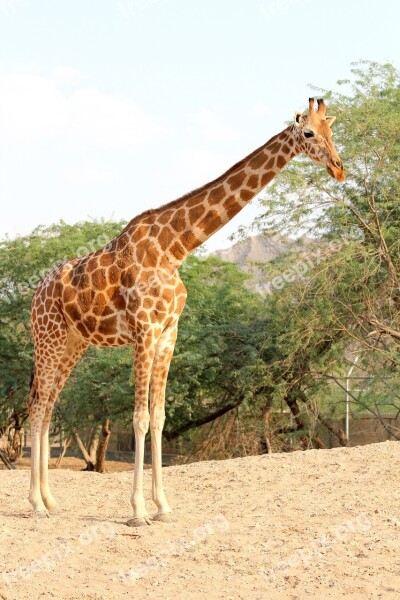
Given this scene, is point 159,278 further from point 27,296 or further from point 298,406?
point 27,296

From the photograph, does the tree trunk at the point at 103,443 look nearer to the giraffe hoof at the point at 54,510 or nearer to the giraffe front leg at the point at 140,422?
the giraffe hoof at the point at 54,510

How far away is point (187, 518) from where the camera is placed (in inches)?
300

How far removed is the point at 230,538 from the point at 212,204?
3.02 metres

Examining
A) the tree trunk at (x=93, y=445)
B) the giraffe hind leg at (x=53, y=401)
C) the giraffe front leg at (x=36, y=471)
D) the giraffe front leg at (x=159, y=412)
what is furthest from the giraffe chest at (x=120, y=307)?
the tree trunk at (x=93, y=445)

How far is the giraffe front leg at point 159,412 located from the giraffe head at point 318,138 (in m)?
2.05

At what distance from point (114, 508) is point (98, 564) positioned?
1971 mm

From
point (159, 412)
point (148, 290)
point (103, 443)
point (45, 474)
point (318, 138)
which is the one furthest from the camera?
point (103, 443)

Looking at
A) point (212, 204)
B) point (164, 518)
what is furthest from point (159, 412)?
point (212, 204)

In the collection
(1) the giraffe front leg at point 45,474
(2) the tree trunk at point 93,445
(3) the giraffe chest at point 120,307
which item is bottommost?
(1) the giraffe front leg at point 45,474

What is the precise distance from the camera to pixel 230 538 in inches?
272

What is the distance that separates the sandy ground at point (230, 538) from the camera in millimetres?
5898

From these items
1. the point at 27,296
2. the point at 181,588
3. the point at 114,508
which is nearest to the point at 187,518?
the point at 114,508

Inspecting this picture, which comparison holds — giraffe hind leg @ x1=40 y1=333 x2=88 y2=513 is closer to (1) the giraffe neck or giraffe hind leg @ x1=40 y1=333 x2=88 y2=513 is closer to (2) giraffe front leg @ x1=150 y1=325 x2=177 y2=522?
(2) giraffe front leg @ x1=150 y1=325 x2=177 y2=522

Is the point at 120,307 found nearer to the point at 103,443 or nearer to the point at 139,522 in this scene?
the point at 139,522
